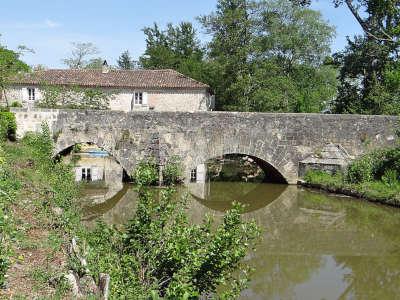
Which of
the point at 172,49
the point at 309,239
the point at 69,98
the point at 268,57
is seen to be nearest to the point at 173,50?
the point at 172,49

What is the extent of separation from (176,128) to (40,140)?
17.2ft

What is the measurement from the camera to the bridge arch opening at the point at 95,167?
21.7m

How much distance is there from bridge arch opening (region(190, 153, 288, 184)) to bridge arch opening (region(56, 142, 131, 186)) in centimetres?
341

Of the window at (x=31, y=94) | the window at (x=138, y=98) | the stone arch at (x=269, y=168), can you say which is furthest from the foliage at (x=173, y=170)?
the window at (x=31, y=94)

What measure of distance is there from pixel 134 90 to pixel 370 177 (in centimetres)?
1784

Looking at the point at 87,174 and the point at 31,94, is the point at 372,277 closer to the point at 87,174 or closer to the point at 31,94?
the point at 87,174

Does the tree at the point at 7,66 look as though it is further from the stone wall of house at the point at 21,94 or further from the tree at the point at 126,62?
the tree at the point at 126,62

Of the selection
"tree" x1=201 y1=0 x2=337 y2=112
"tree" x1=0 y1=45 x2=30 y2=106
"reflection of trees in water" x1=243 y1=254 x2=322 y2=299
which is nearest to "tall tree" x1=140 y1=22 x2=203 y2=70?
"tree" x1=201 y1=0 x2=337 y2=112

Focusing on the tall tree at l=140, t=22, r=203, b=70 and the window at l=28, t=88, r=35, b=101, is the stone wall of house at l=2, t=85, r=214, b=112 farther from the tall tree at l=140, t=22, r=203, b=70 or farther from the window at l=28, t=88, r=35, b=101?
the tall tree at l=140, t=22, r=203, b=70

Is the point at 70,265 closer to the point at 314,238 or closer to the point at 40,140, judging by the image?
the point at 314,238

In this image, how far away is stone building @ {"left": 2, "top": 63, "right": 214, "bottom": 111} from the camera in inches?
1278

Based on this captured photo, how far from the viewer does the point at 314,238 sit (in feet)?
44.1

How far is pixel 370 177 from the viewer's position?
19.2 m

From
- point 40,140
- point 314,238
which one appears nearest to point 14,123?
point 40,140
